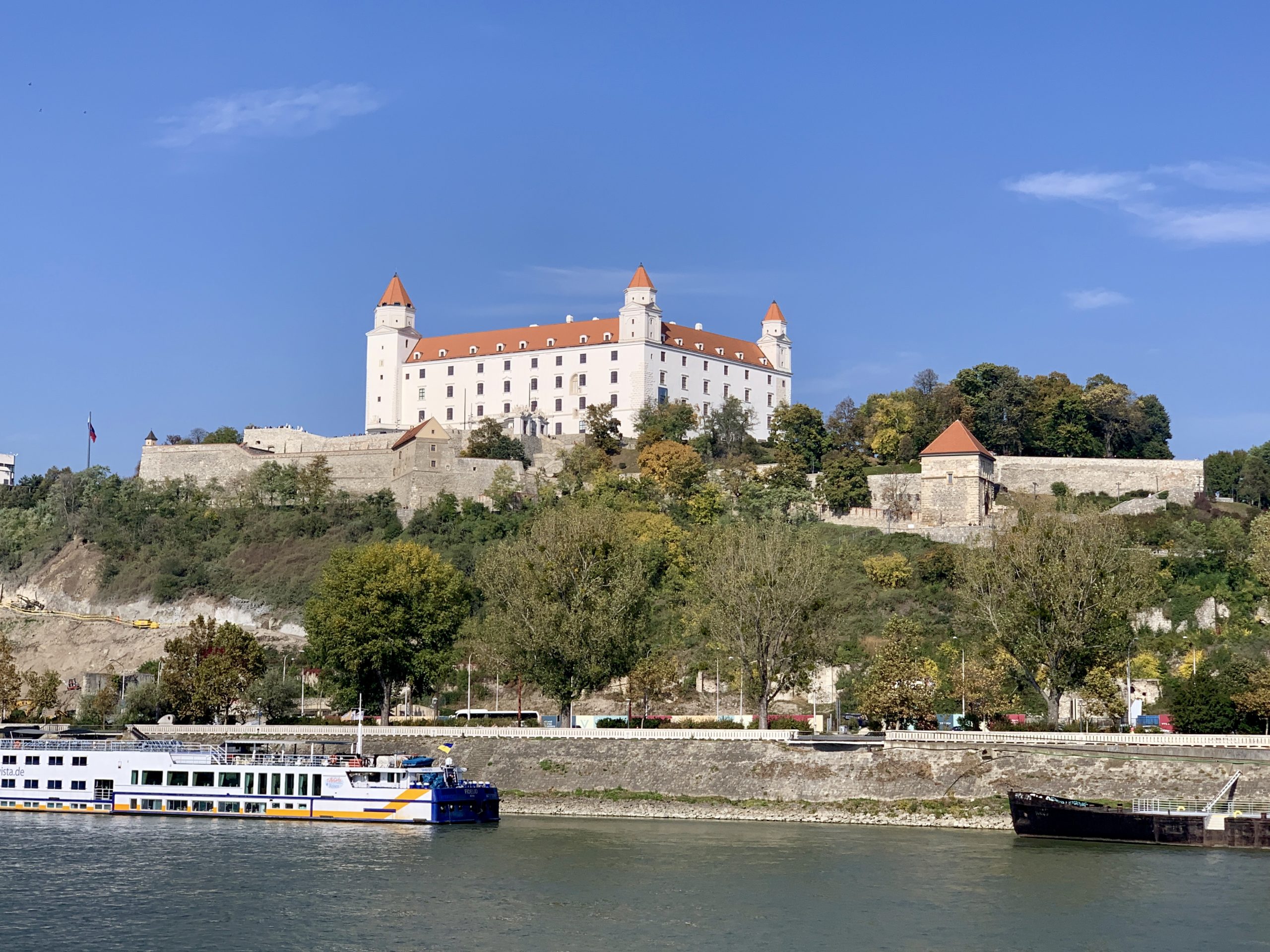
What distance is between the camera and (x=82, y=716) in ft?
239

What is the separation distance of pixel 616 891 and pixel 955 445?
64492 mm

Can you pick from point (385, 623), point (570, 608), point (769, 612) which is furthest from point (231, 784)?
point (769, 612)

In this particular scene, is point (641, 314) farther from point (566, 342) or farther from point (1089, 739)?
point (1089, 739)

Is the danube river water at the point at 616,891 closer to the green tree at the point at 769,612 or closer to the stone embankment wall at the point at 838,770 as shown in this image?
the stone embankment wall at the point at 838,770

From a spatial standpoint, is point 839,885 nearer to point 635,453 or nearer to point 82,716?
point 82,716

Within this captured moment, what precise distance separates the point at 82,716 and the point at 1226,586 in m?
56.8

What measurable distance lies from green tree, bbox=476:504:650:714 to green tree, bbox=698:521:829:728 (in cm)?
343

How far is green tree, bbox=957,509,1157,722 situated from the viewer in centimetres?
5319

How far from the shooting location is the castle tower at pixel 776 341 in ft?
426

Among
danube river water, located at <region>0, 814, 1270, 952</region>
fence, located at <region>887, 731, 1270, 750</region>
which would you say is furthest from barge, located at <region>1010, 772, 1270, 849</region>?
fence, located at <region>887, 731, 1270, 750</region>

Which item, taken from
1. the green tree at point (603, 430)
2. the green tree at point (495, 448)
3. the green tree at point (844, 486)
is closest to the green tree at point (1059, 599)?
the green tree at point (844, 486)

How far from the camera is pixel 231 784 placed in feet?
160

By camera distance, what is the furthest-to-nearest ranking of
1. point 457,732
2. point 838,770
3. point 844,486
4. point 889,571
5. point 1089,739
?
1. point 844,486
2. point 889,571
3. point 457,732
4. point 1089,739
5. point 838,770

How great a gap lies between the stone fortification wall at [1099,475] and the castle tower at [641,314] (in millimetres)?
31878
